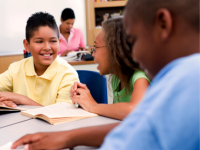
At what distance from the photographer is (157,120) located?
0.31 metres

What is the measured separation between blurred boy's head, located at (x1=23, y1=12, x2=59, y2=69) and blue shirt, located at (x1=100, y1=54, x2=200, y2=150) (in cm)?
130

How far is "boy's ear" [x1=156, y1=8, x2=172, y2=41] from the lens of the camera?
0.38 m

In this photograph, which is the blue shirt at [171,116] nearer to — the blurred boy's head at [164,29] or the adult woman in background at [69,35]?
the blurred boy's head at [164,29]

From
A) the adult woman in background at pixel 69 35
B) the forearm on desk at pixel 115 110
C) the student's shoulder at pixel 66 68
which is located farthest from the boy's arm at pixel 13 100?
the adult woman in background at pixel 69 35

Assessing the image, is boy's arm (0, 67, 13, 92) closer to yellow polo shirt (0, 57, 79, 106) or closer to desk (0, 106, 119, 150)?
yellow polo shirt (0, 57, 79, 106)

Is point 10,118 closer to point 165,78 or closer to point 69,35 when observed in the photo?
point 165,78

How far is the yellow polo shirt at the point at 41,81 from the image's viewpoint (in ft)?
4.83

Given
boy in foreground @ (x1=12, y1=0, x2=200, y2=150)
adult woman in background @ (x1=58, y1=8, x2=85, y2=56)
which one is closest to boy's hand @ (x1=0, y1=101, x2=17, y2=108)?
boy in foreground @ (x1=12, y1=0, x2=200, y2=150)

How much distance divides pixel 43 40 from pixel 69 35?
7.91 feet

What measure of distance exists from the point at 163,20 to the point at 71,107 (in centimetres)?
80

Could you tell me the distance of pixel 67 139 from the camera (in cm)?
67

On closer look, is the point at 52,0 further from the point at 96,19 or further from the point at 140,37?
the point at 140,37

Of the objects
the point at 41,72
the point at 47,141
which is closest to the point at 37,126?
the point at 47,141

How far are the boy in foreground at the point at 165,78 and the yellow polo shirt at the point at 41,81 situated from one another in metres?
1.06
